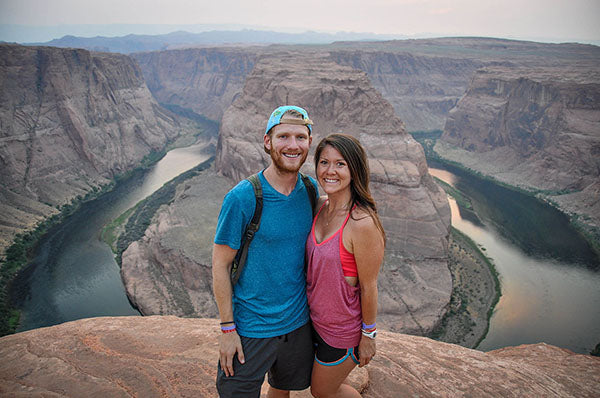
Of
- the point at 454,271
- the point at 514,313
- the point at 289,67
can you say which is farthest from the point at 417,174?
the point at 289,67

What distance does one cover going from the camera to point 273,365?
3541 millimetres

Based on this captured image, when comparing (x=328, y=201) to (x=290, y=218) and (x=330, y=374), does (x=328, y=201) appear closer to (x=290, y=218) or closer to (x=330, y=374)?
(x=290, y=218)

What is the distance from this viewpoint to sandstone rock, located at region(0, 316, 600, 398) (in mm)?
4625

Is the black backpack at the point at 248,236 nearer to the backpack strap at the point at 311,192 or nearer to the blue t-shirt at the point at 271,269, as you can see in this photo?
the blue t-shirt at the point at 271,269

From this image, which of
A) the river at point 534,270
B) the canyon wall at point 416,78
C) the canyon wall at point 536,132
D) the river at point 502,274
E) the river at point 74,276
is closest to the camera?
the river at point 534,270

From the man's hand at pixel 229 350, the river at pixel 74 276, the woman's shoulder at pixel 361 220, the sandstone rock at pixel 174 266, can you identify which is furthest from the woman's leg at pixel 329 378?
the river at pixel 74 276

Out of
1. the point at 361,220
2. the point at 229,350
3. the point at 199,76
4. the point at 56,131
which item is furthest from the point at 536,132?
the point at 199,76

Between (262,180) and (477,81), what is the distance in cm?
6499

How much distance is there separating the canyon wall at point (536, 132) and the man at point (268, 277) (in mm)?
41531

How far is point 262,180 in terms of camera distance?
3414 mm

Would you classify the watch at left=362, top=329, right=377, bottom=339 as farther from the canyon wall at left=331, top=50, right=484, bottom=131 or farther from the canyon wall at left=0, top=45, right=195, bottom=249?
the canyon wall at left=331, top=50, right=484, bottom=131

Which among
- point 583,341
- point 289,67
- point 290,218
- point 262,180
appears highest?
point 289,67

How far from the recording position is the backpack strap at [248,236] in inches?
128

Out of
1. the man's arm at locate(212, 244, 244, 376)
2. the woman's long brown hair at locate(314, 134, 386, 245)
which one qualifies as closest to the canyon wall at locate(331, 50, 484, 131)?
the woman's long brown hair at locate(314, 134, 386, 245)
